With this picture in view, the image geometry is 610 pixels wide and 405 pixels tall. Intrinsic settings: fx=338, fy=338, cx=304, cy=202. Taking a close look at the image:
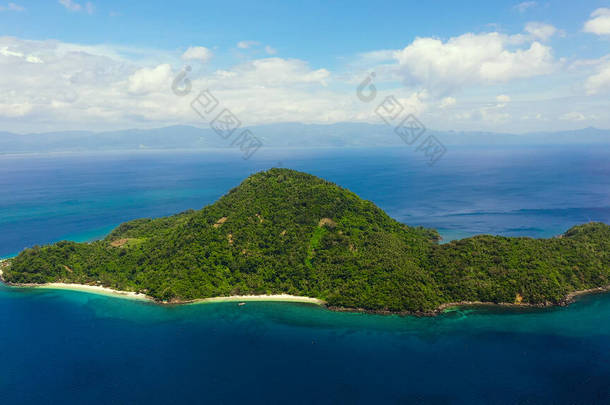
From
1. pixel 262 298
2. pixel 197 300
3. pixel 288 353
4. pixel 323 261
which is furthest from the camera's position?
pixel 323 261

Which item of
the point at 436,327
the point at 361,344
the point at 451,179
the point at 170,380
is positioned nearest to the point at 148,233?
the point at 170,380

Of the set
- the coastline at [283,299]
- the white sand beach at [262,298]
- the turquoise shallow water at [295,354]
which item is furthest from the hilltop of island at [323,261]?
the turquoise shallow water at [295,354]

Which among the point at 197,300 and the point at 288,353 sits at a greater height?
the point at 197,300

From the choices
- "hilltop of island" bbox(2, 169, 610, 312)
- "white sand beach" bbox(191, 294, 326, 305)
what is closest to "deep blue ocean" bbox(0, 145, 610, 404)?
"white sand beach" bbox(191, 294, 326, 305)

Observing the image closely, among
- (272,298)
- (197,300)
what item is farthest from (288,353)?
(197,300)

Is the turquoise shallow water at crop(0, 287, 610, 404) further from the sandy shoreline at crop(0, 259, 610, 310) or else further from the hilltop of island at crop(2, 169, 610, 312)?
the hilltop of island at crop(2, 169, 610, 312)

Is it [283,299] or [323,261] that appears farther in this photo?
[323,261]

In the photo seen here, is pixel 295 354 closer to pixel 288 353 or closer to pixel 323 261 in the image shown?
A: pixel 288 353

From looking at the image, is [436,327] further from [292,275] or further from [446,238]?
[446,238]

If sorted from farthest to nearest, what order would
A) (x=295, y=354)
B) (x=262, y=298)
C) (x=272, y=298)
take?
(x=262, y=298) → (x=272, y=298) → (x=295, y=354)
